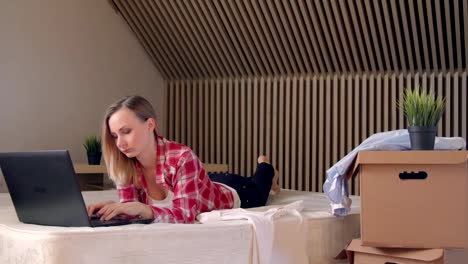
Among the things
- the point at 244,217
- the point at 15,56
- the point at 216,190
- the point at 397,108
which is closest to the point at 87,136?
the point at 15,56

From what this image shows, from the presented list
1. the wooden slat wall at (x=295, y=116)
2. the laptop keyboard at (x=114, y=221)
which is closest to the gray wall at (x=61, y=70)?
the wooden slat wall at (x=295, y=116)

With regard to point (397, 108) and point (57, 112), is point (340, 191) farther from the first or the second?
point (57, 112)

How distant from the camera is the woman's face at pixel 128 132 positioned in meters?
2.49

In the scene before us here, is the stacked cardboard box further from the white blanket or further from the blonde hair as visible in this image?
the blonde hair

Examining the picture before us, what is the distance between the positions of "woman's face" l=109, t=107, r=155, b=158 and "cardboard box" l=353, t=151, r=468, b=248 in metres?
0.80

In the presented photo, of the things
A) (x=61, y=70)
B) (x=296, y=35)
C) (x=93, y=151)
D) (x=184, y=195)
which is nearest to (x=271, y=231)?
(x=184, y=195)

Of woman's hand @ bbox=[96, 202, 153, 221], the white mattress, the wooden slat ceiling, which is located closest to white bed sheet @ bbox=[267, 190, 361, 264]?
the white mattress

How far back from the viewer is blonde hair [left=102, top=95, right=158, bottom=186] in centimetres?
254

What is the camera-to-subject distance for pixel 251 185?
3.25 metres

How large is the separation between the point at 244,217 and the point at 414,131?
695 millimetres

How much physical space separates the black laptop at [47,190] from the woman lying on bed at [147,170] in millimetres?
92

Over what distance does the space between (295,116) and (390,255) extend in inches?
126

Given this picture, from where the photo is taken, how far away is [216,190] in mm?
2799

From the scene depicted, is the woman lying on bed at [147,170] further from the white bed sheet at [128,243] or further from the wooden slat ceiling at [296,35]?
the wooden slat ceiling at [296,35]
